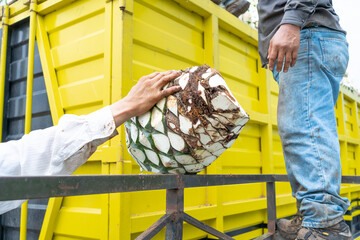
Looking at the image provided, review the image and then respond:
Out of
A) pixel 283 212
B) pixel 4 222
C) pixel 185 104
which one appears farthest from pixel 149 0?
pixel 283 212

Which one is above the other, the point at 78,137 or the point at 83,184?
the point at 78,137

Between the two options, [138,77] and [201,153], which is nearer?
[201,153]

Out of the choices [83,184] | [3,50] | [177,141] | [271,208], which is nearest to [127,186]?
[83,184]

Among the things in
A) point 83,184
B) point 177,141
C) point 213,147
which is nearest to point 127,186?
point 83,184

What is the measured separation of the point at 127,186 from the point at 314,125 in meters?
0.83

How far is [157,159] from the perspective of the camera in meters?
1.18

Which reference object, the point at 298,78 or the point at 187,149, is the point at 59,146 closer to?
the point at 187,149

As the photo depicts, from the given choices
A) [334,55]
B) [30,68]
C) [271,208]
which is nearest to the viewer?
[334,55]

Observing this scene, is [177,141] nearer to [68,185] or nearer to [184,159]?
[184,159]

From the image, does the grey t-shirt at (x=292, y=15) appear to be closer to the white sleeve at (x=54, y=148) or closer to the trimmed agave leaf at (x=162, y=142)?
the trimmed agave leaf at (x=162, y=142)

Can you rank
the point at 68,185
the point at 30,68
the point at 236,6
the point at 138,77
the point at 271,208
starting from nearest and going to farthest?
the point at 68,185 → the point at 138,77 → the point at 271,208 → the point at 30,68 → the point at 236,6

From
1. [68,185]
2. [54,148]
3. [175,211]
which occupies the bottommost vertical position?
[175,211]

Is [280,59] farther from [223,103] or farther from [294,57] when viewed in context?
[223,103]

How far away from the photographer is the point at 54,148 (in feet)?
3.19
